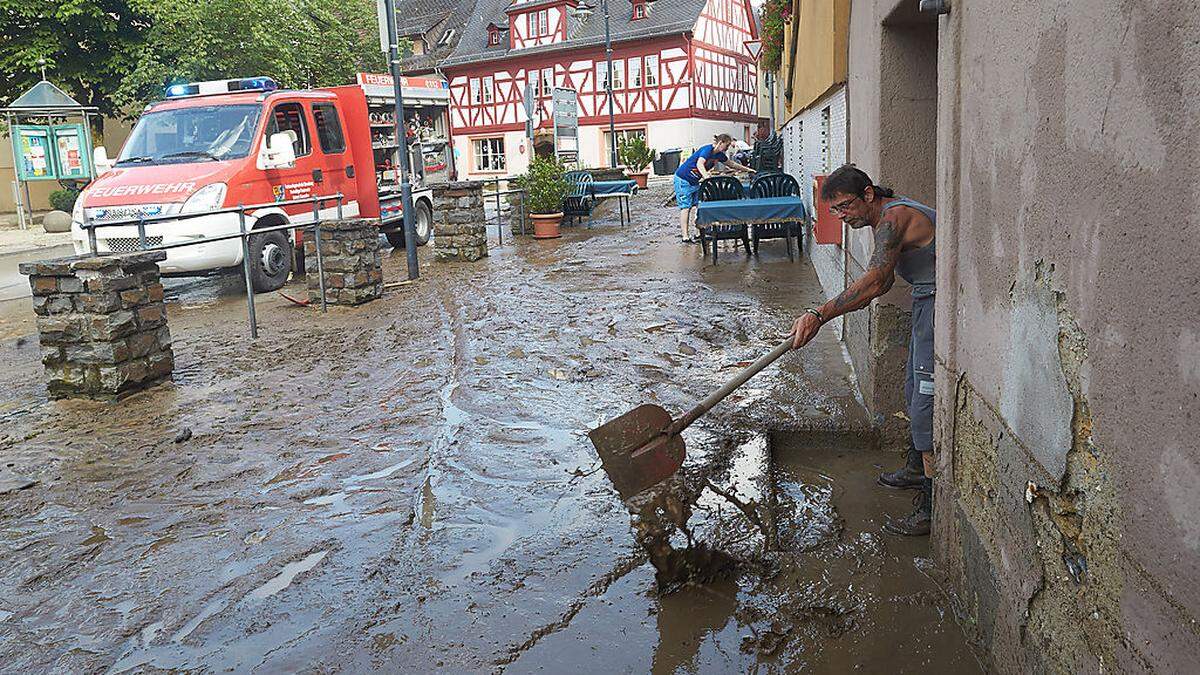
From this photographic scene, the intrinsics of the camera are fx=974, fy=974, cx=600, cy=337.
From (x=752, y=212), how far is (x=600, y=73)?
3033cm

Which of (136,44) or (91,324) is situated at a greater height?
(136,44)


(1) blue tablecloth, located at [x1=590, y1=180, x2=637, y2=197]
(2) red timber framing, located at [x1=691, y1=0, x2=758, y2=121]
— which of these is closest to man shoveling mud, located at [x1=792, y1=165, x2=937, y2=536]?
(1) blue tablecloth, located at [x1=590, y1=180, x2=637, y2=197]

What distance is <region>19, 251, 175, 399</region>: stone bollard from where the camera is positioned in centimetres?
638

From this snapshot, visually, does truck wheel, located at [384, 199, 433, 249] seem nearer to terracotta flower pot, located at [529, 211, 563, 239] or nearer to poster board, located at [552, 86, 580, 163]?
terracotta flower pot, located at [529, 211, 563, 239]

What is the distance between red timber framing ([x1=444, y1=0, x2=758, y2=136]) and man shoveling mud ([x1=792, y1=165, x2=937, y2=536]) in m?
34.9

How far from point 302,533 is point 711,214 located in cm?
802

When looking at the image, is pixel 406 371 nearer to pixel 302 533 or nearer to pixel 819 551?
pixel 302 533

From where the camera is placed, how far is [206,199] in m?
10.3

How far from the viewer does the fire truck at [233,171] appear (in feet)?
34.3

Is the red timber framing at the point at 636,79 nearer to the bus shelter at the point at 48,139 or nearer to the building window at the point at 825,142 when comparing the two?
the bus shelter at the point at 48,139

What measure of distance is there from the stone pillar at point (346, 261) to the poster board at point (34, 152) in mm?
13688

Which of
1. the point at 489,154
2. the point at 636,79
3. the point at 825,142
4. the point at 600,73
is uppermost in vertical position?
the point at 600,73

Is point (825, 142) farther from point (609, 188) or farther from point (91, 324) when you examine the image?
point (609, 188)

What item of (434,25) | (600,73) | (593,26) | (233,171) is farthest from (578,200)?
(434,25)
